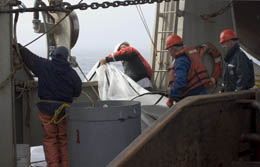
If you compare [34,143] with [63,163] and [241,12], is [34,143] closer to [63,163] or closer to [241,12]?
[63,163]

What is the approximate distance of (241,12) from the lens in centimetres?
1030

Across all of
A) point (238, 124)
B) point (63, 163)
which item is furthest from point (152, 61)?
point (238, 124)

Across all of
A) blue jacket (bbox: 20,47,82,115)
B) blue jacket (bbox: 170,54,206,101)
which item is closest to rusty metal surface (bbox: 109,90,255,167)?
blue jacket (bbox: 170,54,206,101)

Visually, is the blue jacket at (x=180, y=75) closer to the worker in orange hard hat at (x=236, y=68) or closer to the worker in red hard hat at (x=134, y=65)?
the worker in orange hard hat at (x=236, y=68)

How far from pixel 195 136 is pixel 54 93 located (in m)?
2.79

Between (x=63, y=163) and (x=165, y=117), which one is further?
(x=63, y=163)

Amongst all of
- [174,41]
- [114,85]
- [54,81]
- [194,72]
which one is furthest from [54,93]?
[114,85]

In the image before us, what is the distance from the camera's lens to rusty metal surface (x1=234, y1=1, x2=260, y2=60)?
32.8 feet

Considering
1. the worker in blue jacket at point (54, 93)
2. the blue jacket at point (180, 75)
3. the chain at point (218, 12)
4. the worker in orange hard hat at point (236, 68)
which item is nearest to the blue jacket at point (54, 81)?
the worker in blue jacket at point (54, 93)

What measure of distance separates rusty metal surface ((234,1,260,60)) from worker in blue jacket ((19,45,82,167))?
6.01 m

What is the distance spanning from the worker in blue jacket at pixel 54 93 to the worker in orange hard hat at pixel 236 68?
1.95 m

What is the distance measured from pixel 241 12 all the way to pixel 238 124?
26.3 feet

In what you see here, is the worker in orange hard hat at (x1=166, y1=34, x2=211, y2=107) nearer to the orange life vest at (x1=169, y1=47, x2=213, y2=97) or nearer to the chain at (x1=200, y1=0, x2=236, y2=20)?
the orange life vest at (x1=169, y1=47, x2=213, y2=97)

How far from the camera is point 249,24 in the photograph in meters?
10.6
